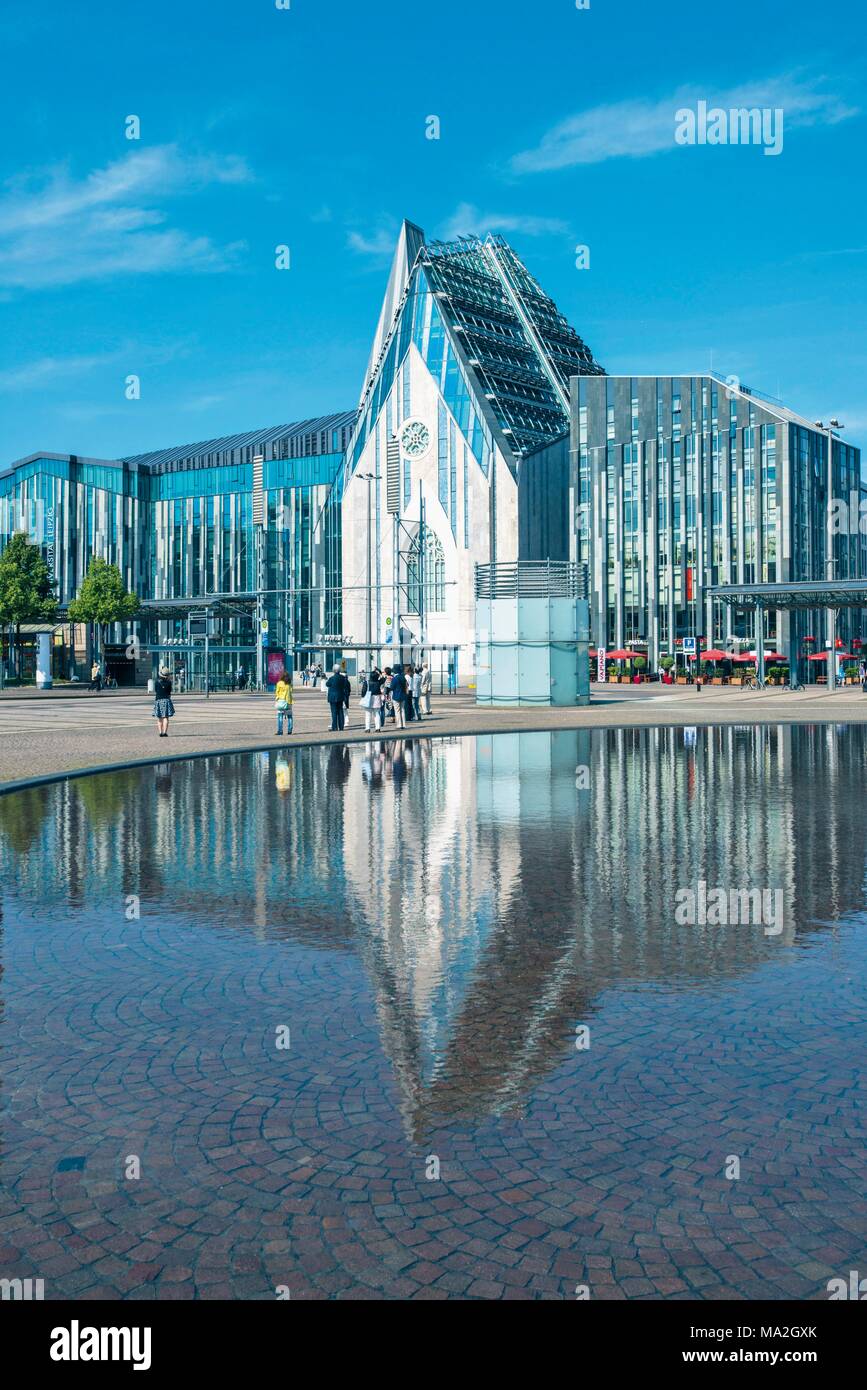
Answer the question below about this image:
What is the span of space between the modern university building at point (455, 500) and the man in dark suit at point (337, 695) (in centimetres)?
5155

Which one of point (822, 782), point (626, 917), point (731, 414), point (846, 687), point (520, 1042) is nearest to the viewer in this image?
point (520, 1042)

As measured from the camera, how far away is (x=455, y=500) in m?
94.0

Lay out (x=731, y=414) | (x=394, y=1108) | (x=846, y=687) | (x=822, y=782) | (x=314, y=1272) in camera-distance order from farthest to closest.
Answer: (x=731, y=414), (x=846, y=687), (x=822, y=782), (x=394, y=1108), (x=314, y=1272)

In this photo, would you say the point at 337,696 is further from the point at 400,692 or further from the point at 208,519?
the point at 208,519

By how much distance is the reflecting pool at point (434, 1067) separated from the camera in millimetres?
3828

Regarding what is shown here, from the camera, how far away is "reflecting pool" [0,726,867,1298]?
151 inches

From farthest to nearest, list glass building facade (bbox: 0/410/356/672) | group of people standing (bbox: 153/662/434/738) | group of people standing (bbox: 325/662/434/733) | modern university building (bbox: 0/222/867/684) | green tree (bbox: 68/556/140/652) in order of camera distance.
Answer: glass building facade (bbox: 0/410/356/672) < modern university building (bbox: 0/222/867/684) < green tree (bbox: 68/556/140/652) < group of people standing (bbox: 325/662/434/733) < group of people standing (bbox: 153/662/434/738)

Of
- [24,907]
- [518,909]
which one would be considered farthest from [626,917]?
[24,907]

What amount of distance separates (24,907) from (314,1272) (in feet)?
20.8

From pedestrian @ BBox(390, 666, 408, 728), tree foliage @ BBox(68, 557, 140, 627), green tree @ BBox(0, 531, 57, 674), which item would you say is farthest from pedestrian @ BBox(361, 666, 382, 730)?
tree foliage @ BBox(68, 557, 140, 627)

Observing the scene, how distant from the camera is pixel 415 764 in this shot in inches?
872

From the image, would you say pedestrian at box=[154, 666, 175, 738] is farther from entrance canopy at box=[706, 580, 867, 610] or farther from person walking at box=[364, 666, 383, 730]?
entrance canopy at box=[706, 580, 867, 610]

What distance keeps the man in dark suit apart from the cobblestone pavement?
24.2 inches
